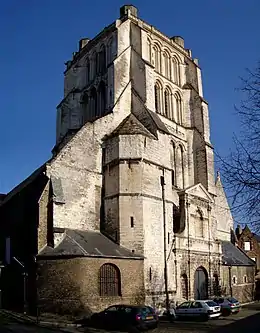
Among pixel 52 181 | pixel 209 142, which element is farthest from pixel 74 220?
pixel 209 142

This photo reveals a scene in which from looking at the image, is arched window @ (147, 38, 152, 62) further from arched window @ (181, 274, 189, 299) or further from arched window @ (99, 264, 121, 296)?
arched window @ (99, 264, 121, 296)

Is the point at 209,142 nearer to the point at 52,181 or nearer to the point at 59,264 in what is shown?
the point at 52,181

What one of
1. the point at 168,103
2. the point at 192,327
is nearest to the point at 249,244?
the point at 168,103

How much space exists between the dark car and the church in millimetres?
→ 2523

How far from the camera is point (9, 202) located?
31.1 meters

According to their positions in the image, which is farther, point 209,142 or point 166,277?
point 209,142

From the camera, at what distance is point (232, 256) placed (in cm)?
3906

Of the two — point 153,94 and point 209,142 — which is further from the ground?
point 153,94

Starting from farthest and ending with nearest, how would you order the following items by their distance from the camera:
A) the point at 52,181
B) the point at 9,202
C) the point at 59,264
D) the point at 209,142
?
the point at 209,142
the point at 9,202
the point at 52,181
the point at 59,264

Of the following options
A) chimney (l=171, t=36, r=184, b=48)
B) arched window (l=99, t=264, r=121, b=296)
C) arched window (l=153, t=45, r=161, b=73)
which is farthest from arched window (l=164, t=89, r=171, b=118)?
arched window (l=99, t=264, r=121, b=296)

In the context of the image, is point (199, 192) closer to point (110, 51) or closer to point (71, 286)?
point (71, 286)

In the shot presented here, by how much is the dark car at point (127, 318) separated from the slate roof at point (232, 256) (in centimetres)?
1714

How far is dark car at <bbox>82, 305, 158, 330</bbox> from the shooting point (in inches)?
729

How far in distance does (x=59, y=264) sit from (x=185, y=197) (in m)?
11.9
